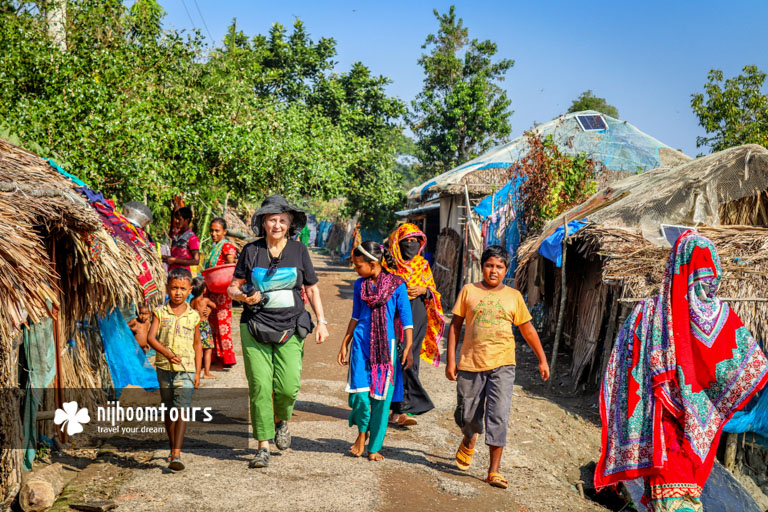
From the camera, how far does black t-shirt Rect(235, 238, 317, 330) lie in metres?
4.68

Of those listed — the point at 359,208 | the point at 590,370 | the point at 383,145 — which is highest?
the point at 383,145

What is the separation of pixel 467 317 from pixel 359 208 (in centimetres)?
1878

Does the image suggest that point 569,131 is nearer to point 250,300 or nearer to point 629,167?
point 629,167

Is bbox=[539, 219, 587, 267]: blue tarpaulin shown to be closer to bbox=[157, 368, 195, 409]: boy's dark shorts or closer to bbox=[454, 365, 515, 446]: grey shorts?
bbox=[454, 365, 515, 446]: grey shorts

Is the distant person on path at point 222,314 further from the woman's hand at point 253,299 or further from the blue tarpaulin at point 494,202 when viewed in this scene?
the blue tarpaulin at point 494,202

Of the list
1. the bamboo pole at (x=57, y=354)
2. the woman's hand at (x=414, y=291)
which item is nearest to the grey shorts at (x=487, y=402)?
the woman's hand at (x=414, y=291)

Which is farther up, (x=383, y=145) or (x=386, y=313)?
(x=383, y=145)

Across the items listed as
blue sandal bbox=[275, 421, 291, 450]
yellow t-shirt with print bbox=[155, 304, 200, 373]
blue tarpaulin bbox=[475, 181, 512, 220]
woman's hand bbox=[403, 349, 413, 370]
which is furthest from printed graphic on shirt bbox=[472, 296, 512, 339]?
blue tarpaulin bbox=[475, 181, 512, 220]

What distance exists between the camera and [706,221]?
8.77 metres

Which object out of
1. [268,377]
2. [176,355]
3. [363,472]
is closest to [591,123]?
[363,472]

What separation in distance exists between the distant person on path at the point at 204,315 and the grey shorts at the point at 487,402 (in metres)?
3.68

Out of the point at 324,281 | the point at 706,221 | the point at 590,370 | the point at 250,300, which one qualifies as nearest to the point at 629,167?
the point at 706,221

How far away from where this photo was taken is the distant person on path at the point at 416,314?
19.6ft

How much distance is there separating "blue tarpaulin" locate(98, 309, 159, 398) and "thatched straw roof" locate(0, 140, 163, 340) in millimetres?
431
